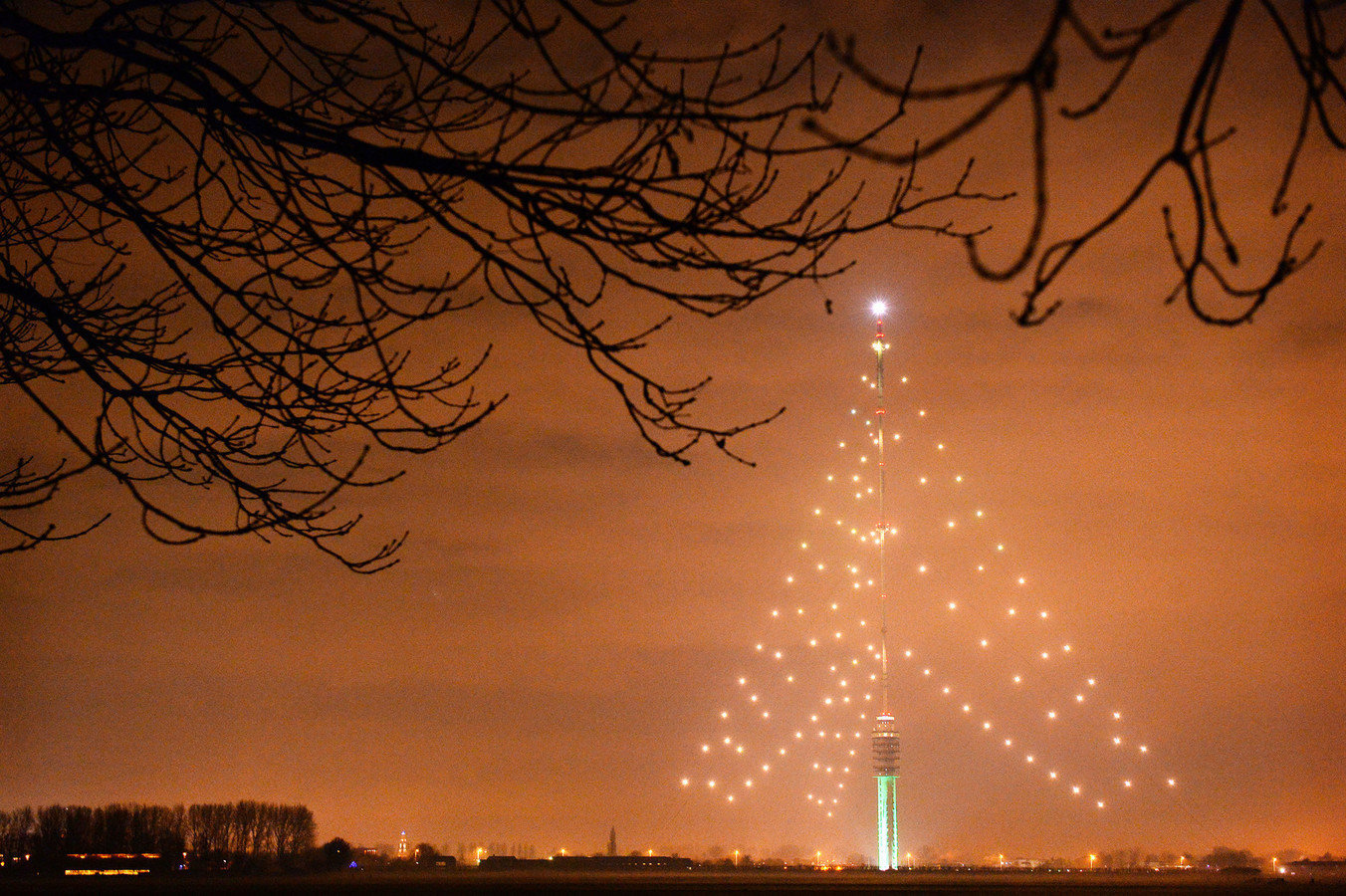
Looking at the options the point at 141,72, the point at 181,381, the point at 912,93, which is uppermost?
the point at 141,72

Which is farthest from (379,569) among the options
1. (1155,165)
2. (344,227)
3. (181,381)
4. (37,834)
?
(37,834)

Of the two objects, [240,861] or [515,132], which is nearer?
[515,132]

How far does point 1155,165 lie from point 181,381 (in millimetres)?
3549

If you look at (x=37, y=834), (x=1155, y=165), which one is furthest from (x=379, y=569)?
(x=37, y=834)

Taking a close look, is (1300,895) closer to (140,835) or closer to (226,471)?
(226,471)

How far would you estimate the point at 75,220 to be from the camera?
5.08 m

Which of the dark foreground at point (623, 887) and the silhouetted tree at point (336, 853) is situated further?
the silhouetted tree at point (336, 853)

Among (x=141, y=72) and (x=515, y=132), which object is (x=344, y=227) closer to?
(x=515, y=132)

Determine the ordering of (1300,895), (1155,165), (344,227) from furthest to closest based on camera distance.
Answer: (1300,895) → (344,227) → (1155,165)

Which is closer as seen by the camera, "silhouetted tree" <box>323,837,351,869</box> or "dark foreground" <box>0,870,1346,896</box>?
"dark foreground" <box>0,870,1346,896</box>

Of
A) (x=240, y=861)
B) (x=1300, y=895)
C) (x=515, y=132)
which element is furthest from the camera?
(x=240, y=861)

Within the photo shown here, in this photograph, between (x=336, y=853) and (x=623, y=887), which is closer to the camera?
(x=623, y=887)

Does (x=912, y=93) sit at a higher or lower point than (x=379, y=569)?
higher

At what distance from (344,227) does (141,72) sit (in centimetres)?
100
